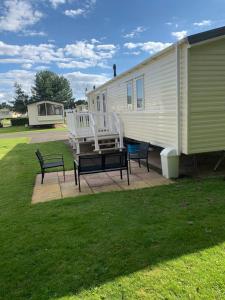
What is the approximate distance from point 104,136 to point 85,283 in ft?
27.3

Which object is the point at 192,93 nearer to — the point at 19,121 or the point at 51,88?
the point at 19,121

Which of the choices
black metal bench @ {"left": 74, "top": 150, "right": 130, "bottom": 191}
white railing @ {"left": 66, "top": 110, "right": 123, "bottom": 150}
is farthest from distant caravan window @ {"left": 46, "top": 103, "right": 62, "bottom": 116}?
black metal bench @ {"left": 74, "top": 150, "right": 130, "bottom": 191}

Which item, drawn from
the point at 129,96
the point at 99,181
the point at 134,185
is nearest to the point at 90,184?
the point at 99,181

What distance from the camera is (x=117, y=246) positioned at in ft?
11.5

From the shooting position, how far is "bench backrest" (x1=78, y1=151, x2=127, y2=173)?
19.8ft

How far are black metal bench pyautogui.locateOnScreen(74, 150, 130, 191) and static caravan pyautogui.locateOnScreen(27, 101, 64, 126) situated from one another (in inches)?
1079

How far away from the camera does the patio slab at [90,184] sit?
5898mm

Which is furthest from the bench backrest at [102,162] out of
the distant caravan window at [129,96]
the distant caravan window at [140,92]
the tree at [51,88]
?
the tree at [51,88]

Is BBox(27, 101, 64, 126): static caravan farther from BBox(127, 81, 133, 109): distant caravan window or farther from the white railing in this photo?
BBox(127, 81, 133, 109): distant caravan window

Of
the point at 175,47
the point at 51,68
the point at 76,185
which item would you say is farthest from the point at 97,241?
the point at 51,68

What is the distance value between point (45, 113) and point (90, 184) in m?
28.4

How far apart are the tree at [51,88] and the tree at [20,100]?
1.71 m

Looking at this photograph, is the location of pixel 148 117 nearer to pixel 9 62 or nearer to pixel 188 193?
pixel 188 193

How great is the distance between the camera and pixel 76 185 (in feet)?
21.2
